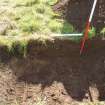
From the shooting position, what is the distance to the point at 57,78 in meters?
5.69

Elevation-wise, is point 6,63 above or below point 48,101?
above

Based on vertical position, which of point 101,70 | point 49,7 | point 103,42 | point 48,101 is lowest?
point 48,101

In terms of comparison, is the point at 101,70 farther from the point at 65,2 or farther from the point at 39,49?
the point at 65,2

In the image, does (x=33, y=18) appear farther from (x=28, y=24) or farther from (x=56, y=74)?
(x=56, y=74)

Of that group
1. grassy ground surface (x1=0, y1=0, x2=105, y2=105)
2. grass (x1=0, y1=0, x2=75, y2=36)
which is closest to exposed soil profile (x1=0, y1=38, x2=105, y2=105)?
grassy ground surface (x1=0, y1=0, x2=105, y2=105)

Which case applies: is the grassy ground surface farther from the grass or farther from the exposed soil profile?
the exposed soil profile

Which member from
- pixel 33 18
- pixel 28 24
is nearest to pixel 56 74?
pixel 28 24

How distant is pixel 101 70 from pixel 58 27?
1.05m

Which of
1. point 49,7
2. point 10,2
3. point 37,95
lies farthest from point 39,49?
point 10,2

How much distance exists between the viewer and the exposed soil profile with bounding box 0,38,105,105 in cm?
551

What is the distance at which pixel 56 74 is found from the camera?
5.73 m

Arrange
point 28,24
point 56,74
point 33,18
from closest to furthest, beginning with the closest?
point 56,74 < point 28,24 < point 33,18

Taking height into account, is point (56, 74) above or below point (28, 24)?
below

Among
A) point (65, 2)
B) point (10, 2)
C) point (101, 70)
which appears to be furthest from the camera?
point (10, 2)
